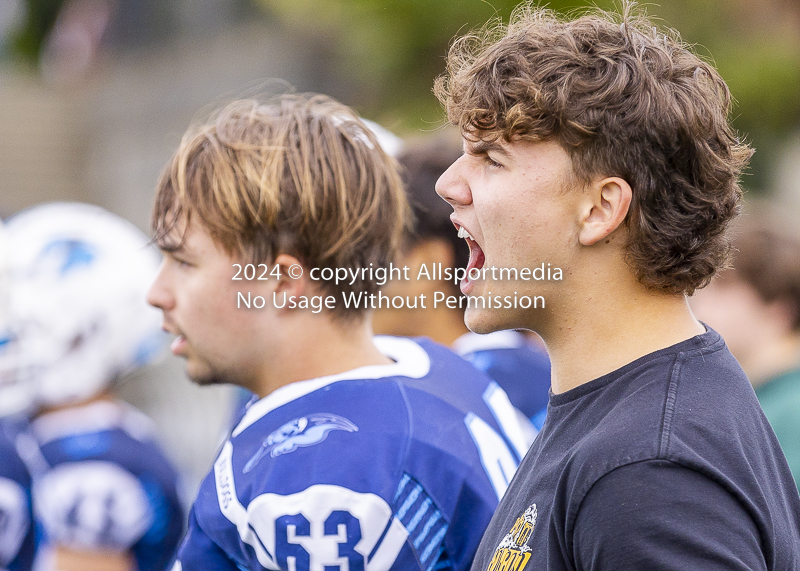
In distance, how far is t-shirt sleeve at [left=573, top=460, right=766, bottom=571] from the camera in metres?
1.13

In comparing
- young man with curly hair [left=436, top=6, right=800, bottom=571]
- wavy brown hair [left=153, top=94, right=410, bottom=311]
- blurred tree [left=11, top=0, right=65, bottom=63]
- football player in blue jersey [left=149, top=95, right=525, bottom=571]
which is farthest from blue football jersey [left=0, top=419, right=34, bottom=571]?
blurred tree [left=11, top=0, right=65, bottom=63]

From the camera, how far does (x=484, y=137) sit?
1.61m

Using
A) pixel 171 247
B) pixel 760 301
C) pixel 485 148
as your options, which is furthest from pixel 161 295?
pixel 760 301

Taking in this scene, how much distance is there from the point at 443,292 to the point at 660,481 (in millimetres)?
2316

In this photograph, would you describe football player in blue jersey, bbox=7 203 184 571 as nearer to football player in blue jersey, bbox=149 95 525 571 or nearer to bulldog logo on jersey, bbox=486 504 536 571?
football player in blue jersey, bbox=149 95 525 571

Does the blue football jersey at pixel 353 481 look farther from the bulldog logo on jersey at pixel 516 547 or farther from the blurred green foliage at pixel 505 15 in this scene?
the blurred green foliage at pixel 505 15

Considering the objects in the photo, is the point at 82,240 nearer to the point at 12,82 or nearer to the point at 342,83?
the point at 342,83

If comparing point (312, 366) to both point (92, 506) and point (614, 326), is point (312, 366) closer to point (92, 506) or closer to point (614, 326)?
point (614, 326)

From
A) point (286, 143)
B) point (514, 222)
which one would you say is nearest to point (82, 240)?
point (286, 143)

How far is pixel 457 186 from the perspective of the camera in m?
1.66

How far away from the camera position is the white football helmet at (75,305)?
3.39m

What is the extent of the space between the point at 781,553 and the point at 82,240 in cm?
317

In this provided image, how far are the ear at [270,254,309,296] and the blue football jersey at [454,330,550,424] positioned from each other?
3.68 feet

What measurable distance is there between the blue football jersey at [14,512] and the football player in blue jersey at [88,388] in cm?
4
